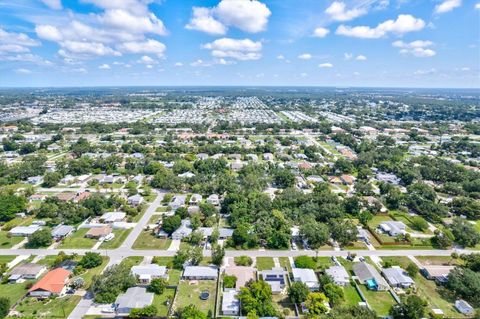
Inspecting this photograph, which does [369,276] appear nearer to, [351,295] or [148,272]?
[351,295]

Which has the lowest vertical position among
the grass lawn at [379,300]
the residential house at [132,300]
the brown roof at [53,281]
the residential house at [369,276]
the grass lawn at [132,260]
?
the grass lawn at [379,300]

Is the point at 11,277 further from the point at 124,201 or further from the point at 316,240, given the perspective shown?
the point at 316,240

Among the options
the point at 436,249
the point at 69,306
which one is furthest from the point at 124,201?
the point at 436,249

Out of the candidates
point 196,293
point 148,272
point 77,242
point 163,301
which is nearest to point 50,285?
point 148,272

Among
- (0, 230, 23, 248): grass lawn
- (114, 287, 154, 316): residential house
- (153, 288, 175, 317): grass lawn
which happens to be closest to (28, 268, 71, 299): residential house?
(114, 287, 154, 316): residential house

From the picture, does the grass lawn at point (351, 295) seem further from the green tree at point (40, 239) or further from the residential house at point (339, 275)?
the green tree at point (40, 239)

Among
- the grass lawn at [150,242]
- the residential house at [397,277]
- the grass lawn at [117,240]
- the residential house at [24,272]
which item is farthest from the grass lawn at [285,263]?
the residential house at [24,272]
